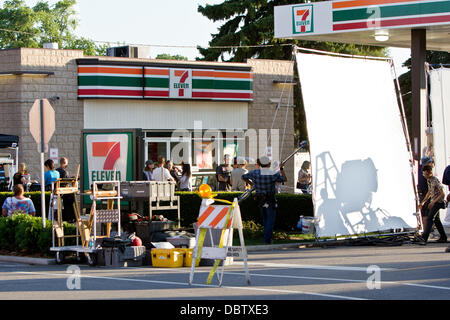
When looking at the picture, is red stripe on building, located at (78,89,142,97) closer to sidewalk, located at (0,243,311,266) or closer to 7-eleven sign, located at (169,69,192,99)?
7-eleven sign, located at (169,69,192,99)

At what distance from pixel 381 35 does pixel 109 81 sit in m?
12.2

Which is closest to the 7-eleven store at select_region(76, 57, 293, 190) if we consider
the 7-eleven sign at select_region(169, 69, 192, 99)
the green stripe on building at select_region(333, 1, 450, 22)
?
the 7-eleven sign at select_region(169, 69, 192, 99)

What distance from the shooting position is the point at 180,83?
109ft

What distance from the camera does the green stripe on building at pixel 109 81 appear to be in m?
31.4

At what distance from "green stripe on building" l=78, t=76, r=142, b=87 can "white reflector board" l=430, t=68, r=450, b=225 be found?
46.2 ft

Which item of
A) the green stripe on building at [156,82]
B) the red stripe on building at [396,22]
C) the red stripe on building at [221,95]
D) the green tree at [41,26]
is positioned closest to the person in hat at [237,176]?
the red stripe on building at [396,22]

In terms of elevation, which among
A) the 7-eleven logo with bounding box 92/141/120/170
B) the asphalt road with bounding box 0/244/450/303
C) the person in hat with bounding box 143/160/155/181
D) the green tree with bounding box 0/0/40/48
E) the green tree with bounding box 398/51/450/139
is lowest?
the asphalt road with bounding box 0/244/450/303

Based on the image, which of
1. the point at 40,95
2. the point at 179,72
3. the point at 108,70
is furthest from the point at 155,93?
the point at 40,95

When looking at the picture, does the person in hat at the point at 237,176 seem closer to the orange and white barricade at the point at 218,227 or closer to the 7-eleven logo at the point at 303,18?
the 7-eleven logo at the point at 303,18

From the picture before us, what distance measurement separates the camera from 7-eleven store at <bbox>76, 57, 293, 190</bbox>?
3178cm

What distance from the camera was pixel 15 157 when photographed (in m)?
28.6

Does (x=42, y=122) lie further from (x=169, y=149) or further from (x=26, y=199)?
(x=169, y=149)
